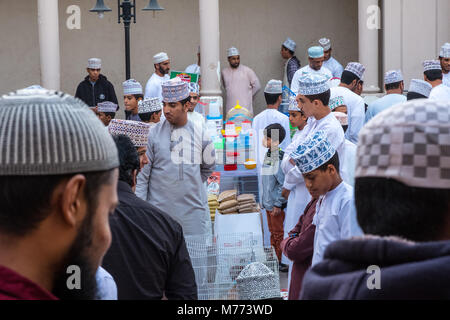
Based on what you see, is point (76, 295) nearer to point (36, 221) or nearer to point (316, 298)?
point (36, 221)

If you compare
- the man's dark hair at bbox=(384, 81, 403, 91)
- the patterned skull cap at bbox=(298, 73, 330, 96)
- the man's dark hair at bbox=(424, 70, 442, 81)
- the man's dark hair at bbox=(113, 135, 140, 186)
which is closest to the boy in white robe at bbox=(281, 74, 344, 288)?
the patterned skull cap at bbox=(298, 73, 330, 96)

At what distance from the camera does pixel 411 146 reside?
1.54m

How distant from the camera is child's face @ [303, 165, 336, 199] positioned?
407cm

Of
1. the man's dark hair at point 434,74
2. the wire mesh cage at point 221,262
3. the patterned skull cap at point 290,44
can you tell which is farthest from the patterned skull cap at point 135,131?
the patterned skull cap at point 290,44

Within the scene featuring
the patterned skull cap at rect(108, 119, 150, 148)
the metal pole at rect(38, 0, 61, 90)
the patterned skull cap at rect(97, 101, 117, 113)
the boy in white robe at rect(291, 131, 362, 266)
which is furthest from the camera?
the metal pole at rect(38, 0, 61, 90)

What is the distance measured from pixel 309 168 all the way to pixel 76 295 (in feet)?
8.78

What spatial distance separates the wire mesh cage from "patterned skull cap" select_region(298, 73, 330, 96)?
1290 millimetres

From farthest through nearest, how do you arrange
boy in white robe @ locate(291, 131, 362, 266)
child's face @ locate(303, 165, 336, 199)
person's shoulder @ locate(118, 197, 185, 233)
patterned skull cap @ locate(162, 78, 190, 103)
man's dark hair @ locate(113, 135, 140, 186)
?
patterned skull cap @ locate(162, 78, 190, 103), child's face @ locate(303, 165, 336, 199), boy in white robe @ locate(291, 131, 362, 266), man's dark hair @ locate(113, 135, 140, 186), person's shoulder @ locate(118, 197, 185, 233)

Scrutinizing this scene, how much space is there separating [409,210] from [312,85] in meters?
4.56

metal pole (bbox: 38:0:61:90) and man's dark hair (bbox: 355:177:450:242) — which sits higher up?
metal pole (bbox: 38:0:61:90)

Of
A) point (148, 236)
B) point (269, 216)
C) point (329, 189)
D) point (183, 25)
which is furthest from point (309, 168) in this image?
point (183, 25)

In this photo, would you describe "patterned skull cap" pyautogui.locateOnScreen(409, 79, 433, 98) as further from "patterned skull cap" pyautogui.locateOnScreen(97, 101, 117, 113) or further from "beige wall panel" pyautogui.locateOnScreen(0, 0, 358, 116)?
"beige wall panel" pyautogui.locateOnScreen(0, 0, 358, 116)

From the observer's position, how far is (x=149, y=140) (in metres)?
6.18

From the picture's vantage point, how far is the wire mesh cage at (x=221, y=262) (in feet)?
17.3
